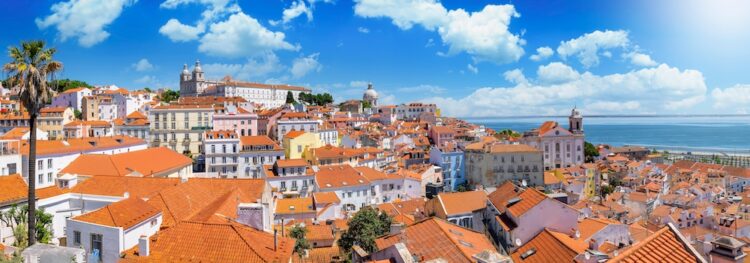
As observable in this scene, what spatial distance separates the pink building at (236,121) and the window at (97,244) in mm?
46362

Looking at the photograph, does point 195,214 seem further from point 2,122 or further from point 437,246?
point 2,122

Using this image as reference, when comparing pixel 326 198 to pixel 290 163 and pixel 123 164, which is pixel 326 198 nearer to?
pixel 290 163

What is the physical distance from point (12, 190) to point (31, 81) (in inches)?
271

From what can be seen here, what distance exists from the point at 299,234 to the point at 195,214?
778cm

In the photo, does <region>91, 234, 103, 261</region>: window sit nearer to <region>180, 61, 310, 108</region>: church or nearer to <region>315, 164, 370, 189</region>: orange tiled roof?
<region>315, 164, 370, 189</region>: orange tiled roof

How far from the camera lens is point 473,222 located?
25828 millimetres

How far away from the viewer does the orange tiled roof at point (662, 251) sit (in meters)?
6.97

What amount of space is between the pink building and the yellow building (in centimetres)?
974

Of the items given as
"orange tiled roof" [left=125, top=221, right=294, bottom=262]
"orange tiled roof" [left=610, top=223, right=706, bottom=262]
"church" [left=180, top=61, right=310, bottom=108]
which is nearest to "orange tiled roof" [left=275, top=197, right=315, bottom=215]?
"orange tiled roof" [left=125, top=221, right=294, bottom=262]

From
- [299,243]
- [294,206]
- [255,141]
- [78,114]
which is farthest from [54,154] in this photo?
[78,114]

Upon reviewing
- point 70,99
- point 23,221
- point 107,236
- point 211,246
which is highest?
point 70,99

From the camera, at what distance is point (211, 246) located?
1255 cm

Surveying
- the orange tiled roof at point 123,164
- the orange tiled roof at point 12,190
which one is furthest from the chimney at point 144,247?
the orange tiled roof at point 123,164

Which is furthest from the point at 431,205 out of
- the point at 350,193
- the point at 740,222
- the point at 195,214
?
the point at 740,222
